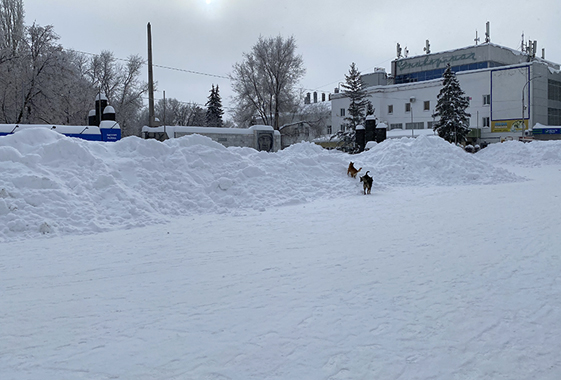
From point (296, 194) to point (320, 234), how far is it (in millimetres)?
5168

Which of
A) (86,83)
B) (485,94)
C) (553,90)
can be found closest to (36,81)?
(86,83)

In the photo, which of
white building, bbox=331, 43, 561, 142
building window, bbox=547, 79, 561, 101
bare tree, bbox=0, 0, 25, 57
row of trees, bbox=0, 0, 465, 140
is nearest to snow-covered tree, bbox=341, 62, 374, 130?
row of trees, bbox=0, 0, 465, 140

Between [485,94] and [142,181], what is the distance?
174 ft

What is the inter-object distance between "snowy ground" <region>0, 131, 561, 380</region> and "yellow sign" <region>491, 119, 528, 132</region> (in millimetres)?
43945

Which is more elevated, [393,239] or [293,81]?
[293,81]

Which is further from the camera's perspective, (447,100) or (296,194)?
(447,100)

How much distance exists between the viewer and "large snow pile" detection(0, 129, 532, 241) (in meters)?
8.70

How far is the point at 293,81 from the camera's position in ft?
149

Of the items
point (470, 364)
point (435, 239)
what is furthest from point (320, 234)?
point (470, 364)

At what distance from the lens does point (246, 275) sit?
5.66m

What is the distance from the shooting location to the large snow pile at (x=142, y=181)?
8695mm

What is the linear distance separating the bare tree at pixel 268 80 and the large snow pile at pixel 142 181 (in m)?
28.2

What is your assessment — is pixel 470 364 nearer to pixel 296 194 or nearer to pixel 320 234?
pixel 320 234

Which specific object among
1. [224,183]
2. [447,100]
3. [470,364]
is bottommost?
[470,364]
